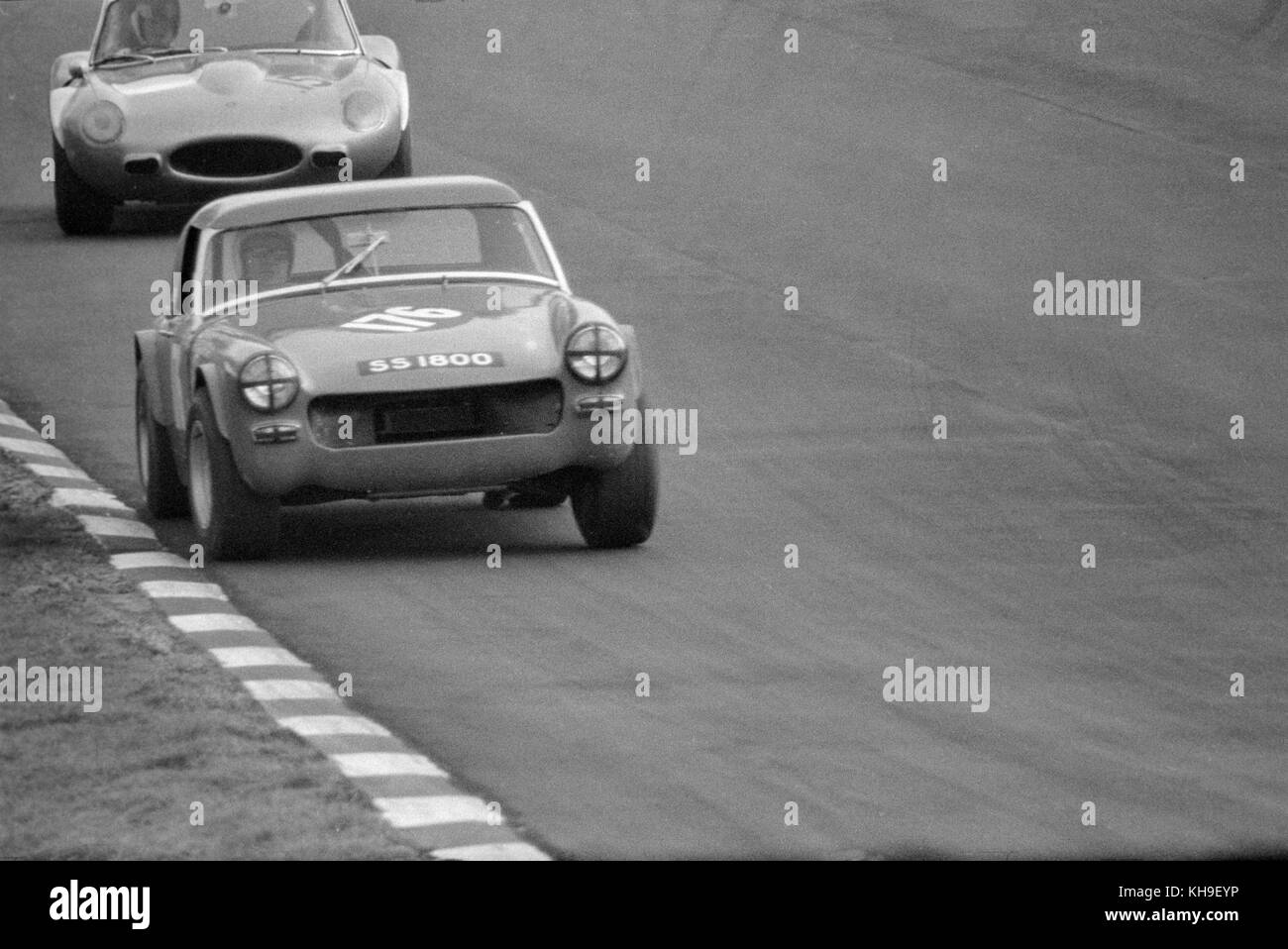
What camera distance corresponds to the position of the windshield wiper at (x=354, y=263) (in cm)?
1123

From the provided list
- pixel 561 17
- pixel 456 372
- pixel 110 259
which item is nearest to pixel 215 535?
pixel 456 372

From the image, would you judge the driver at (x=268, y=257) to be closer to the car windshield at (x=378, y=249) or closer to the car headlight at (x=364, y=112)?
the car windshield at (x=378, y=249)

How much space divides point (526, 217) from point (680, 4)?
618 inches

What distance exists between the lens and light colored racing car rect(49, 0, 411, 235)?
17359 mm

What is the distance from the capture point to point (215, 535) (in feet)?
34.3

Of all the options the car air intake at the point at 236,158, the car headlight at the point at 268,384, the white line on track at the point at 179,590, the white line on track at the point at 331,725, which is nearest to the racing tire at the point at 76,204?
the car air intake at the point at 236,158

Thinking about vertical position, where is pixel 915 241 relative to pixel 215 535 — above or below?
above

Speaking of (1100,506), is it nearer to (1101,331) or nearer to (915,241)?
(1101,331)

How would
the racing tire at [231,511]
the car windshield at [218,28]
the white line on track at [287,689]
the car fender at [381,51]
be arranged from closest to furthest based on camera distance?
1. the white line on track at [287,689]
2. the racing tire at [231,511]
3. the car windshield at [218,28]
4. the car fender at [381,51]

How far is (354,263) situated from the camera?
11.3m

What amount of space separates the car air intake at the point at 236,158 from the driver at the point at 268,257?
593 centimetres

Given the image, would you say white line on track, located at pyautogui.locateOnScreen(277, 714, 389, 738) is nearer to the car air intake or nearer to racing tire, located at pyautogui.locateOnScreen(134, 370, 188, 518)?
racing tire, located at pyautogui.locateOnScreen(134, 370, 188, 518)

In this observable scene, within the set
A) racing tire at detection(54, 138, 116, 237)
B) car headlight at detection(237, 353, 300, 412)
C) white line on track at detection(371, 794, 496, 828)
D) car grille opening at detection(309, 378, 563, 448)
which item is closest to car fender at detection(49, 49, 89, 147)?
racing tire at detection(54, 138, 116, 237)

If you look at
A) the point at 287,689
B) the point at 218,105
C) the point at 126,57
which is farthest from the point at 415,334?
the point at 126,57
